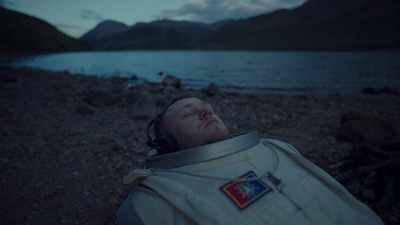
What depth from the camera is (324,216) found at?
1946 millimetres

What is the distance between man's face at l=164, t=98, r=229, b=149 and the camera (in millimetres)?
2426

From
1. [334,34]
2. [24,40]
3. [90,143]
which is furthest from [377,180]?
[24,40]

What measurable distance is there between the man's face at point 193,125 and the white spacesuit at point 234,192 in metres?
0.32

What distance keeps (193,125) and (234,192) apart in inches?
30.9

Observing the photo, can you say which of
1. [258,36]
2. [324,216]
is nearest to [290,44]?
[258,36]

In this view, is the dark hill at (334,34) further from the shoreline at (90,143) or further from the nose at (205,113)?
the nose at (205,113)

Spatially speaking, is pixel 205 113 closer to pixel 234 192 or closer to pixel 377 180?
pixel 234 192

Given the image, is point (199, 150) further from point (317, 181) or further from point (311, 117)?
point (311, 117)

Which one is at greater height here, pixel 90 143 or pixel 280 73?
pixel 280 73

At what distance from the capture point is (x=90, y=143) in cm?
602

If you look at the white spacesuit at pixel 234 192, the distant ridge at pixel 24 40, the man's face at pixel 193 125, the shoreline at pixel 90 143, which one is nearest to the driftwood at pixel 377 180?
the shoreline at pixel 90 143

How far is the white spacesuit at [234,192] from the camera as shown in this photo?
5.94ft

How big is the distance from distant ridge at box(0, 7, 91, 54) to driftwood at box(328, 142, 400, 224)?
362 ft

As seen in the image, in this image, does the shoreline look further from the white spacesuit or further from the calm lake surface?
the calm lake surface
